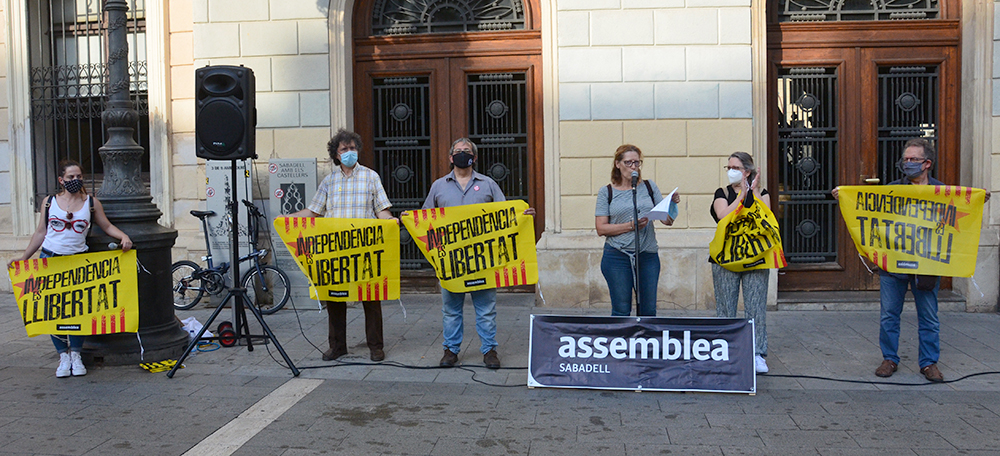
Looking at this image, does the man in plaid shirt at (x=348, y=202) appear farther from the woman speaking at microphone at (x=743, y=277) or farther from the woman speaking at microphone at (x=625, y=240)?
the woman speaking at microphone at (x=743, y=277)

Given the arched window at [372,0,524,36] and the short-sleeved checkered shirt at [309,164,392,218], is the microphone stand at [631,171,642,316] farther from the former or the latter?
the arched window at [372,0,524,36]

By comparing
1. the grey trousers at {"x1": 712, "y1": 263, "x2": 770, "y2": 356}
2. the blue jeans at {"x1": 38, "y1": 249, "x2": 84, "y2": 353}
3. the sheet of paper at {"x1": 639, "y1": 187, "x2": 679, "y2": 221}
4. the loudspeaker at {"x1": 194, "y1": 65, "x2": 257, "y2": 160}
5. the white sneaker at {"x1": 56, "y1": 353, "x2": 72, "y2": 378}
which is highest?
the loudspeaker at {"x1": 194, "y1": 65, "x2": 257, "y2": 160}

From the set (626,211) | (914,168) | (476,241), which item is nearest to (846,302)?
(914,168)

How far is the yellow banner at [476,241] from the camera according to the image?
6.42 m

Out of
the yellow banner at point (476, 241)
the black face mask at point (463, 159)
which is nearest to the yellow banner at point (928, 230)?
the yellow banner at point (476, 241)

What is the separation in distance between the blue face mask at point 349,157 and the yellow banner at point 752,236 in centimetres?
291

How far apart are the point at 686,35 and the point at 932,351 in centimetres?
446

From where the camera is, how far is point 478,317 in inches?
260

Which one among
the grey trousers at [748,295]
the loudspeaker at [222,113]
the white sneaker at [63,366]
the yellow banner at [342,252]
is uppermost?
the loudspeaker at [222,113]

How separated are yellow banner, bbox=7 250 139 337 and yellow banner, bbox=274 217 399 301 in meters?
1.34

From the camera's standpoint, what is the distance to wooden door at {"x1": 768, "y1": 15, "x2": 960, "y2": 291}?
9.38 metres

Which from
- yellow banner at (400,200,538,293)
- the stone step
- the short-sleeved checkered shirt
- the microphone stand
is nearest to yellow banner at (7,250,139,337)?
the short-sleeved checkered shirt

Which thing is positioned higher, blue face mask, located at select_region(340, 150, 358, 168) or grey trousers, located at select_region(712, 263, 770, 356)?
blue face mask, located at select_region(340, 150, 358, 168)

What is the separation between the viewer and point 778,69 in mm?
9492
